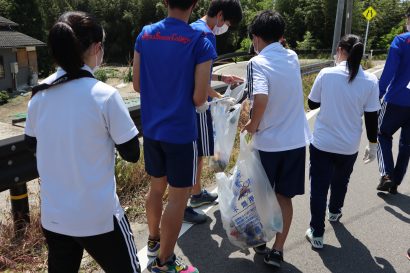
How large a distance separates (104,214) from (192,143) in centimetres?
99

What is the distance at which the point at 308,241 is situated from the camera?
3.69 metres

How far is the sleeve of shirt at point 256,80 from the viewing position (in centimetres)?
293

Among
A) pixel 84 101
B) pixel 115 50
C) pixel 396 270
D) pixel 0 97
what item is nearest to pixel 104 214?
pixel 84 101

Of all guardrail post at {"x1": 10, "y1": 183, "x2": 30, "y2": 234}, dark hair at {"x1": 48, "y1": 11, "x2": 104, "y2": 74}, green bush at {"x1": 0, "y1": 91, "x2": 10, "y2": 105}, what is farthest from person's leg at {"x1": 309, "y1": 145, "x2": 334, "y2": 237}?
green bush at {"x1": 0, "y1": 91, "x2": 10, "y2": 105}

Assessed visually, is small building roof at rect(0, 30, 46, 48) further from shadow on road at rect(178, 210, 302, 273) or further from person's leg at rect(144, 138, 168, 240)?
person's leg at rect(144, 138, 168, 240)

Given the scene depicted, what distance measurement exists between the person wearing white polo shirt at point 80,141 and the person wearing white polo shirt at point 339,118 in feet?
6.34

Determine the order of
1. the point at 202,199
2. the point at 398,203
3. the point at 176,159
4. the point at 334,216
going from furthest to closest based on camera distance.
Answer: the point at 398,203 < the point at 202,199 < the point at 334,216 < the point at 176,159

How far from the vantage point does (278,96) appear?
9.90 ft

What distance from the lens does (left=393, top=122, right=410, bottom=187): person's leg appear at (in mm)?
4758

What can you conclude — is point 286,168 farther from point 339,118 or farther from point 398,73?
point 398,73

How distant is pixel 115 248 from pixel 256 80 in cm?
147

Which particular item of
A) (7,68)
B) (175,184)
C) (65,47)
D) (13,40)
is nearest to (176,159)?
(175,184)

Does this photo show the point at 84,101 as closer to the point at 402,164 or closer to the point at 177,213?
the point at 177,213

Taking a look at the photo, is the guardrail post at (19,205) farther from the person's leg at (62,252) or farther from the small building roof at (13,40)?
the small building roof at (13,40)
